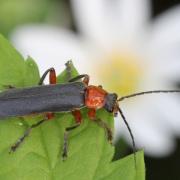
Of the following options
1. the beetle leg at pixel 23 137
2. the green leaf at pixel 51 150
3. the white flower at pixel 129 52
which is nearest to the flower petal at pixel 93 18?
the white flower at pixel 129 52

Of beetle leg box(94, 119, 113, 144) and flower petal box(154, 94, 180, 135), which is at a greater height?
flower petal box(154, 94, 180, 135)

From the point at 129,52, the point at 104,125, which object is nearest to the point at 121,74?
the point at 129,52


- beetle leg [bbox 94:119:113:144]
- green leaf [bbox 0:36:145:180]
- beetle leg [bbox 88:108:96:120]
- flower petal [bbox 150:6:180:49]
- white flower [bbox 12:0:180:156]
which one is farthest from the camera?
flower petal [bbox 150:6:180:49]

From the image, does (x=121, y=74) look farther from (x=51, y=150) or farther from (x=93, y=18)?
(x=51, y=150)

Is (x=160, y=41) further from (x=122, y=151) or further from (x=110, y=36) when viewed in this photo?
(x=122, y=151)

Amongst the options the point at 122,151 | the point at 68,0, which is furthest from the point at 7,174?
the point at 68,0

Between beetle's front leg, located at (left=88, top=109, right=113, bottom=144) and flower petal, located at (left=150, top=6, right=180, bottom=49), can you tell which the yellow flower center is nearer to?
flower petal, located at (left=150, top=6, right=180, bottom=49)

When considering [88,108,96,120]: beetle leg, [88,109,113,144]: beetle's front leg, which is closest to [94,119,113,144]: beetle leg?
[88,109,113,144]: beetle's front leg
